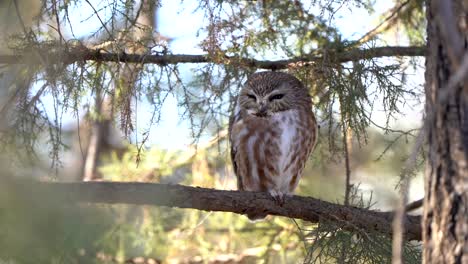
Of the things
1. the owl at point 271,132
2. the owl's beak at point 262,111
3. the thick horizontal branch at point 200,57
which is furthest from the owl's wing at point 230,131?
the thick horizontal branch at point 200,57

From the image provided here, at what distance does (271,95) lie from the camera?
5.28 metres

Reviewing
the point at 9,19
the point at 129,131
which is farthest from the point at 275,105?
the point at 9,19

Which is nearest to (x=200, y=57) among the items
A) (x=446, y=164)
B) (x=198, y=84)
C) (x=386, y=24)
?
(x=198, y=84)

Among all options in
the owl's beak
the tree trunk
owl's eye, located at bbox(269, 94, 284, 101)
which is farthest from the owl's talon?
the tree trunk

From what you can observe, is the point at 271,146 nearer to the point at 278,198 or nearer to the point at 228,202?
the point at 278,198

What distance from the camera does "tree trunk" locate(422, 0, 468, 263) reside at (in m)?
2.67

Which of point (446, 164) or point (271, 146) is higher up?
point (271, 146)

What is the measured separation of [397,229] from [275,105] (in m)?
3.13

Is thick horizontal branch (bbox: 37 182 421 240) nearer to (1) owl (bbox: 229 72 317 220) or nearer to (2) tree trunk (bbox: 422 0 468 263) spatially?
(1) owl (bbox: 229 72 317 220)

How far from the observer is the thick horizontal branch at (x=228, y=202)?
3.08 metres

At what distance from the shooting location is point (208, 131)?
5.07 metres

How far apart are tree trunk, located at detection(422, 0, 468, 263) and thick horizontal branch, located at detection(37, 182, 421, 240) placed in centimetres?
115

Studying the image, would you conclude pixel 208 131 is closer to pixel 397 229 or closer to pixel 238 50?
pixel 238 50

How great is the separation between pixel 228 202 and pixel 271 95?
1534 millimetres
